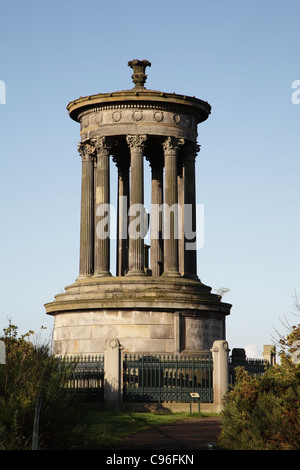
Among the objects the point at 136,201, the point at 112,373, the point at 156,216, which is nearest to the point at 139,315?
the point at 136,201

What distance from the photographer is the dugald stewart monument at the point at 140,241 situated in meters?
46.2

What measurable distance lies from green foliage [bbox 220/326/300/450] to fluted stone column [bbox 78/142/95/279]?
24.0 metres

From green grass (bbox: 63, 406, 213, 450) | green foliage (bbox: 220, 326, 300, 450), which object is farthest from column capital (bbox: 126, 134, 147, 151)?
green foliage (bbox: 220, 326, 300, 450)

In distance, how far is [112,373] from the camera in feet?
131

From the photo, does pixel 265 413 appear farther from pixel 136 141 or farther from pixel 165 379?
pixel 136 141

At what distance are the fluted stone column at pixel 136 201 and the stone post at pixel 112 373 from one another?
28.3 ft

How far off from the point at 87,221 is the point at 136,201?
3.55 metres

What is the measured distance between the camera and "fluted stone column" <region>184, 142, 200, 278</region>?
51.5 m

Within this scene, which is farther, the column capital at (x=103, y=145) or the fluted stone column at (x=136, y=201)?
Answer: the column capital at (x=103, y=145)

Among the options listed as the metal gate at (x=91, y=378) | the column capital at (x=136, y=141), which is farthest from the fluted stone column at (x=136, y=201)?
the metal gate at (x=91, y=378)

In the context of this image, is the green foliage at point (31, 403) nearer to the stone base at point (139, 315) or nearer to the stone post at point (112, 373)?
the stone post at point (112, 373)

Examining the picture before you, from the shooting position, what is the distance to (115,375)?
39781 mm

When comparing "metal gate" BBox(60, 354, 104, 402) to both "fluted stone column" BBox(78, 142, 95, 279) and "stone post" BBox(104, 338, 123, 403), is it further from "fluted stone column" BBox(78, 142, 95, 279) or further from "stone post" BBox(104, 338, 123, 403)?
"fluted stone column" BBox(78, 142, 95, 279)

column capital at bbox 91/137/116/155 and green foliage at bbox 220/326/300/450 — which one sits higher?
column capital at bbox 91/137/116/155
